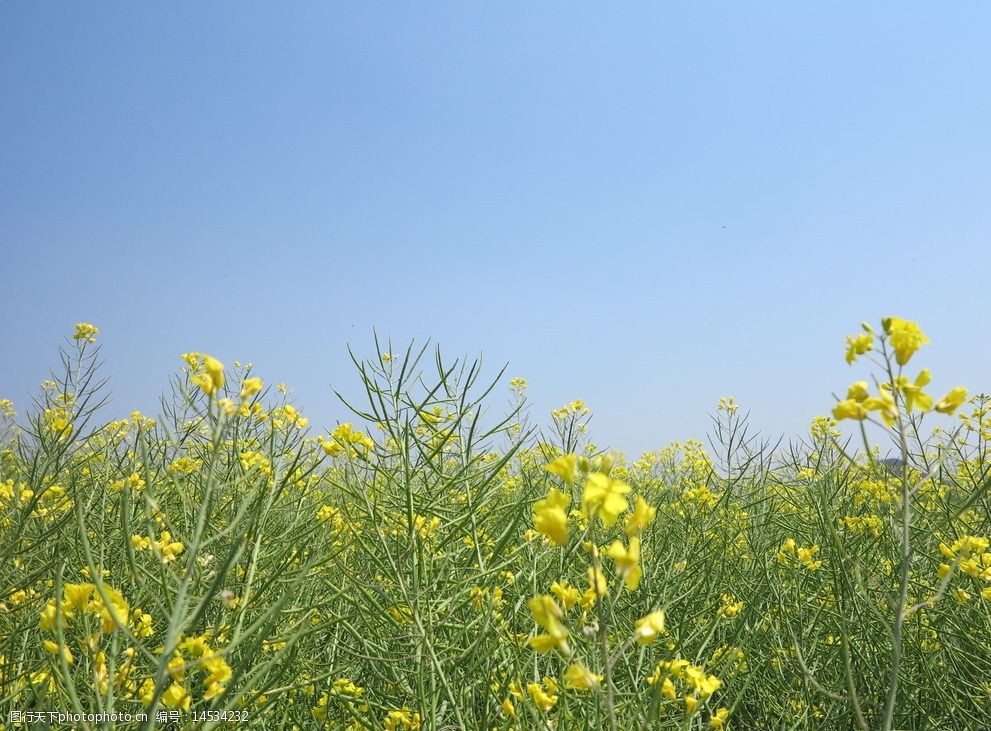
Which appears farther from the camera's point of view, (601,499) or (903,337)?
(903,337)

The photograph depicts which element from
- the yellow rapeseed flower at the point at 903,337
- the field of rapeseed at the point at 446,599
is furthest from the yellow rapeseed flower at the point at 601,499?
the yellow rapeseed flower at the point at 903,337

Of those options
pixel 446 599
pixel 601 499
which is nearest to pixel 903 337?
pixel 601 499

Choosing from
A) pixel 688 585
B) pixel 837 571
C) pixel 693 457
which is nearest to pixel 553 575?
pixel 688 585

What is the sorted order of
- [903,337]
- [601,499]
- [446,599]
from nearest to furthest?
[601,499], [903,337], [446,599]

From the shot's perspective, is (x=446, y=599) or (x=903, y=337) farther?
(x=446, y=599)

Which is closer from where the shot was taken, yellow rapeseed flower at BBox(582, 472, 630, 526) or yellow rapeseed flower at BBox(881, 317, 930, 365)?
yellow rapeseed flower at BBox(582, 472, 630, 526)

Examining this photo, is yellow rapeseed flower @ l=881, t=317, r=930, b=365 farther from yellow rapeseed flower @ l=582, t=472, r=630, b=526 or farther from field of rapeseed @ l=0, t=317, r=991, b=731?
yellow rapeseed flower @ l=582, t=472, r=630, b=526

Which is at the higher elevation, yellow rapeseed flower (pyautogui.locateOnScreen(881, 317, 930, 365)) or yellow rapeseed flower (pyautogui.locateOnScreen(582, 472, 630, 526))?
yellow rapeseed flower (pyautogui.locateOnScreen(881, 317, 930, 365))

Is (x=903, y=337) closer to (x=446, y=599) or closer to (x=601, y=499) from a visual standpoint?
(x=601, y=499)

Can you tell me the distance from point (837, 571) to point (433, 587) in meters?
1.56

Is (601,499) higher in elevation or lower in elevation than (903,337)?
lower

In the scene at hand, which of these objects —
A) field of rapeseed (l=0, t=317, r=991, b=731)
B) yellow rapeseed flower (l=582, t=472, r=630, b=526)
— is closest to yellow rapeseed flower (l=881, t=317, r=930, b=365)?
field of rapeseed (l=0, t=317, r=991, b=731)

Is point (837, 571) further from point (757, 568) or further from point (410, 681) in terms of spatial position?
point (410, 681)

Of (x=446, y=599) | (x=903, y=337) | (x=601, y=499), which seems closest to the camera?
(x=601, y=499)
